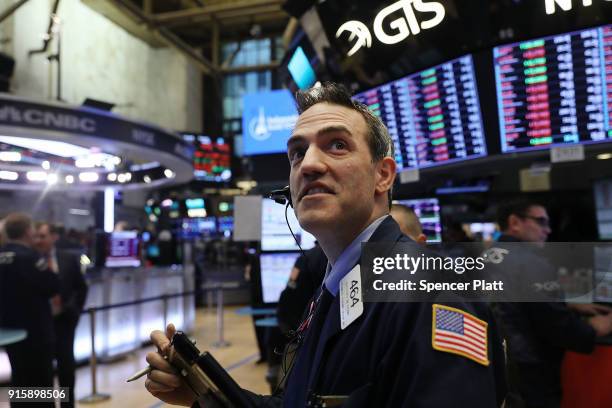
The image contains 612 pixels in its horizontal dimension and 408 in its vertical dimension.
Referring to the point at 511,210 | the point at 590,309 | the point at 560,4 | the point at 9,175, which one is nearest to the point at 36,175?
the point at 9,175

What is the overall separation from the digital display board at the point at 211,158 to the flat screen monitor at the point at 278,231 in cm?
1037

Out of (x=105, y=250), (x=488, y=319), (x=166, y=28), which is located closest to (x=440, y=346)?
(x=488, y=319)

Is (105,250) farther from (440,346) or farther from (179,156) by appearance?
(440,346)

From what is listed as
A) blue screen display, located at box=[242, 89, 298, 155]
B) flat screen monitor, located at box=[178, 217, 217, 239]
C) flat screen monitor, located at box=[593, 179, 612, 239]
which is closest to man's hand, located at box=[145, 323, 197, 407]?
flat screen monitor, located at box=[593, 179, 612, 239]

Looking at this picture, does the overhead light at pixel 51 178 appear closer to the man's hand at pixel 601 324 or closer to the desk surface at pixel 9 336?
the desk surface at pixel 9 336

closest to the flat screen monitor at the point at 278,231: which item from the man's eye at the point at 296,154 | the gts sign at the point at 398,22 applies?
the gts sign at the point at 398,22

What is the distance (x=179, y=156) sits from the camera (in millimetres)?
8719

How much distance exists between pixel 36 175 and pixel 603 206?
382 inches

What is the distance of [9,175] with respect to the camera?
948 centimetres

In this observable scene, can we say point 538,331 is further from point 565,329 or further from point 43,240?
point 43,240

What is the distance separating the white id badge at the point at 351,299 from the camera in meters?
0.97

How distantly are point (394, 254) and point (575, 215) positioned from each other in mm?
2947

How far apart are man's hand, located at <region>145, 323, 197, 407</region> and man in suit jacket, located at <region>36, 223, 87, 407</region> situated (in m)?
3.74

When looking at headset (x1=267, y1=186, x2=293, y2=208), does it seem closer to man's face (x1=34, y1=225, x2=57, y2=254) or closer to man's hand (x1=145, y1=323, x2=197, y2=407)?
man's hand (x1=145, y1=323, x2=197, y2=407)
